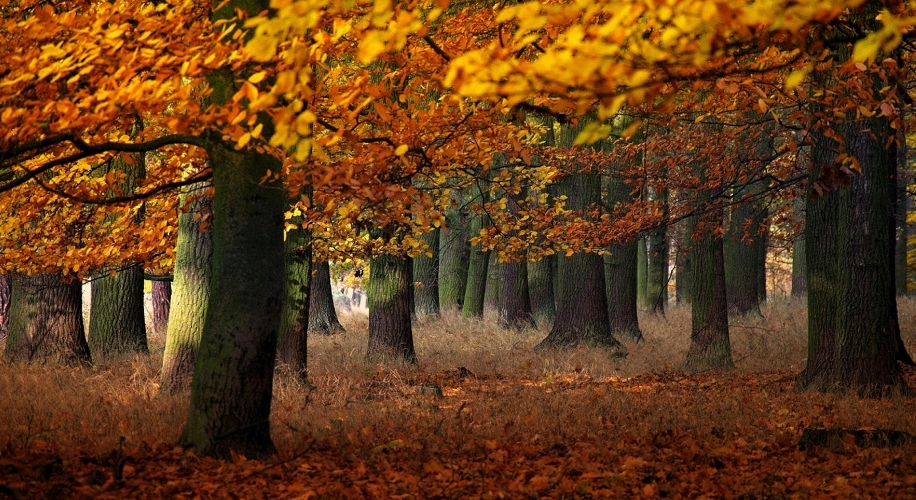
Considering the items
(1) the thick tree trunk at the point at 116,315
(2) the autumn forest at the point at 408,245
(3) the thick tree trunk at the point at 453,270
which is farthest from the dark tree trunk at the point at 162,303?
(1) the thick tree trunk at the point at 116,315

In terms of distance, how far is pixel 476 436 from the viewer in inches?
317

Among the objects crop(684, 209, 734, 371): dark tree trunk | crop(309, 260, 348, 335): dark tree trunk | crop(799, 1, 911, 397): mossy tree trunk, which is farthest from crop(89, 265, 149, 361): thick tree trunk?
crop(799, 1, 911, 397): mossy tree trunk

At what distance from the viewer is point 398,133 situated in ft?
26.6

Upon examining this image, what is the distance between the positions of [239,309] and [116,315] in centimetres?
978

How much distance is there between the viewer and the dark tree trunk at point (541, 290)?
23688 mm

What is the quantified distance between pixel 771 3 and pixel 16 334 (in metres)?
13.6

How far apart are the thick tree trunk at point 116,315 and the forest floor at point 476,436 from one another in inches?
44.1

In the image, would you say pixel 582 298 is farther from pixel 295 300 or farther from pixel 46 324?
pixel 46 324

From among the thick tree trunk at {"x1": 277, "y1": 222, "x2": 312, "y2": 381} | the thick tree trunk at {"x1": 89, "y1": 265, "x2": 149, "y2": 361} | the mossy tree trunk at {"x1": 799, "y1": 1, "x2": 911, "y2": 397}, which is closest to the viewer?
the mossy tree trunk at {"x1": 799, "y1": 1, "x2": 911, "y2": 397}

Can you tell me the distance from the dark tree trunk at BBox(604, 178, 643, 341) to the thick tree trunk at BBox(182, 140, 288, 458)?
44.3 ft

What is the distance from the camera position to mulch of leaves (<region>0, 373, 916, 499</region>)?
18.4 feet

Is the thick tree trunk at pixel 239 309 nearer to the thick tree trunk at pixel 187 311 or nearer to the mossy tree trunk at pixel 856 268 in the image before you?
the thick tree trunk at pixel 187 311

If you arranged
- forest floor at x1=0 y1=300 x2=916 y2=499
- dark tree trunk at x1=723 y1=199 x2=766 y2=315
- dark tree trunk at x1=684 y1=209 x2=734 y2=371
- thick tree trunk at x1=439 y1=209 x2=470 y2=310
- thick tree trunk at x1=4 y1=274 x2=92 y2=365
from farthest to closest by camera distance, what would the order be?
thick tree trunk at x1=439 y1=209 x2=470 y2=310, dark tree trunk at x1=723 y1=199 x2=766 y2=315, dark tree trunk at x1=684 y1=209 x2=734 y2=371, thick tree trunk at x1=4 y1=274 x2=92 y2=365, forest floor at x1=0 y1=300 x2=916 y2=499

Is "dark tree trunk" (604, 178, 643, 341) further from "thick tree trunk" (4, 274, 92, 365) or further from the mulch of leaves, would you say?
the mulch of leaves
